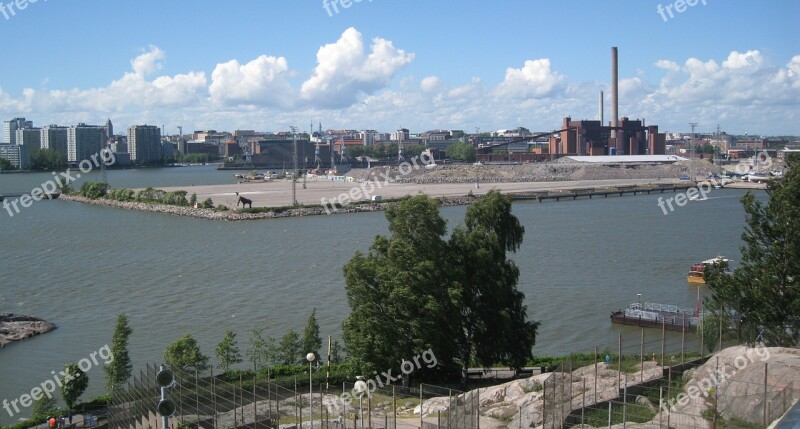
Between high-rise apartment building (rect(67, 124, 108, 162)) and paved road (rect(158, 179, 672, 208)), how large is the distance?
90.2 ft

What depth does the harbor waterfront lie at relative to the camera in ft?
28.8

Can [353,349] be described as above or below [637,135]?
below

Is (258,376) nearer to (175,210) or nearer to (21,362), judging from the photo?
(21,362)

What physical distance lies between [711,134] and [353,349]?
108m

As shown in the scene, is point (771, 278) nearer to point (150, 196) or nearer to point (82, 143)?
point (150, 196)

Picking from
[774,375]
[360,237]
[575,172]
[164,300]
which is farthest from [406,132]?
[774,375]

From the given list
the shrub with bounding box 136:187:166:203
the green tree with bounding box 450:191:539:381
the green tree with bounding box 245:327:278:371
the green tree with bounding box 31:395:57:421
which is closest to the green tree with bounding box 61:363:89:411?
the green tree with bounding box 31:395:57:421

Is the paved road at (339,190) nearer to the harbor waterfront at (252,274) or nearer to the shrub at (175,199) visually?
the shrub at (175,199)

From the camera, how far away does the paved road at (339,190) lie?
2748 cm

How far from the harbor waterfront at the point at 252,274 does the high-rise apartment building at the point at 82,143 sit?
39.3 meters

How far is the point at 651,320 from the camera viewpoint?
9.14 meters

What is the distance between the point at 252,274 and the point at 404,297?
7080 mm

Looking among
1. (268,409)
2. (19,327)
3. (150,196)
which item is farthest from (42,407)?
(150,196)

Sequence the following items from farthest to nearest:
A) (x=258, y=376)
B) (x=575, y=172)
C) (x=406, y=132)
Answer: (x=406, y=132) → (x=575, y=172) → (x=258, y=376)
